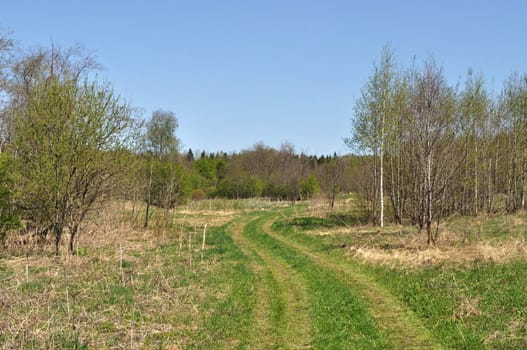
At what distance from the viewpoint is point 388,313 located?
1027 cm

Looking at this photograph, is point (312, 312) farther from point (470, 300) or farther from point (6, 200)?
point (6, 200)

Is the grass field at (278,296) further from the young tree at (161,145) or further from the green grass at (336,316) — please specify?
the young tree at (161,145)

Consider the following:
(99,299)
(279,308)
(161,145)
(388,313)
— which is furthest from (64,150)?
(161,145)

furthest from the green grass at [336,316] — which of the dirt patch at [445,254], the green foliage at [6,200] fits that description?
the green foliage at [6,200]

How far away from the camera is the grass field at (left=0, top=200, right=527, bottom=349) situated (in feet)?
27.7

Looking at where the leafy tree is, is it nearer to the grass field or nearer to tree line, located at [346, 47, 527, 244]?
the grass field

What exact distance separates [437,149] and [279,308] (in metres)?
9.95

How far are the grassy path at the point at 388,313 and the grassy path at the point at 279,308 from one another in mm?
1475

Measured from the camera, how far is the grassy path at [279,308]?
28.2 ft

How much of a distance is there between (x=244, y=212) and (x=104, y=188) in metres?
25.4

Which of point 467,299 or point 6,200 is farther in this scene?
point 6,200

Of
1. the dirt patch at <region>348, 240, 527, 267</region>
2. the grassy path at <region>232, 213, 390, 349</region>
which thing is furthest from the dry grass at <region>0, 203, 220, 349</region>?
the dirt patch at <region>348, 240, 527, 267</region>

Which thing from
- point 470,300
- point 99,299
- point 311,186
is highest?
point 311,186

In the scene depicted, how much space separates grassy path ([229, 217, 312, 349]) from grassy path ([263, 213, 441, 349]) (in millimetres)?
1475
